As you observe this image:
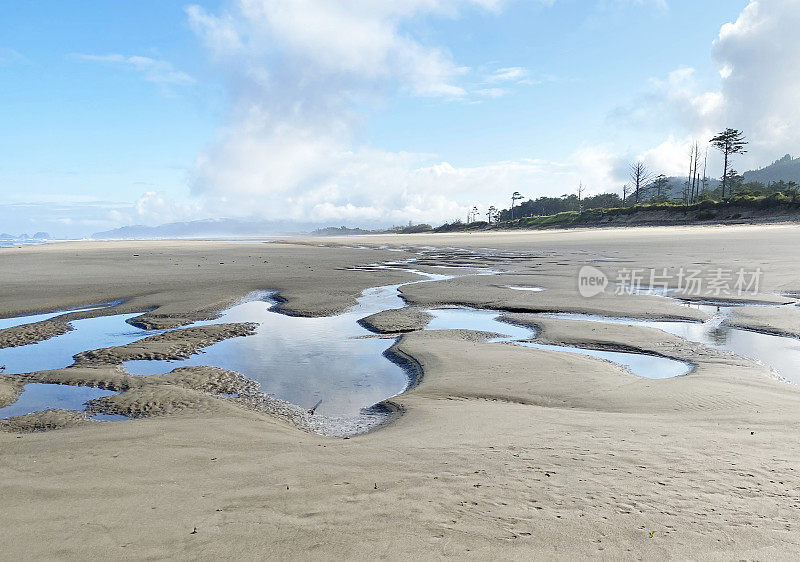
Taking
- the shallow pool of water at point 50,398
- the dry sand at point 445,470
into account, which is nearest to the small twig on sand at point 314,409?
the dry sand at point 445,470

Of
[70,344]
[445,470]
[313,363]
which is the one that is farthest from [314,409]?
[70,344]

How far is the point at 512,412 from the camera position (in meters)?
4.96

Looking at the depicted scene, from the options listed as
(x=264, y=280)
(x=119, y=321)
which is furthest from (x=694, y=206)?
(x=119, y=321)

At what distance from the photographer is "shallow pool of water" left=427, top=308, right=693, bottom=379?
662cm

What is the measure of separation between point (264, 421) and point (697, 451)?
12.8ft

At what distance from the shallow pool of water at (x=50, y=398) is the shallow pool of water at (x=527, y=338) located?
5.70m

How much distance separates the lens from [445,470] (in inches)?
139

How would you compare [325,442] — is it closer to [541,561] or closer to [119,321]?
[541,561]

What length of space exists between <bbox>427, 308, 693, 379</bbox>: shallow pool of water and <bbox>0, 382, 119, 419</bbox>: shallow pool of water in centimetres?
570

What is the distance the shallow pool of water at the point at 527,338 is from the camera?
21.7 feet

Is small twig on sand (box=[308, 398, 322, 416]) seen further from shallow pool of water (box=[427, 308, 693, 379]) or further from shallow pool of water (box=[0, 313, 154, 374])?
shallow pool of water (box=[0, 313, 154, 374])

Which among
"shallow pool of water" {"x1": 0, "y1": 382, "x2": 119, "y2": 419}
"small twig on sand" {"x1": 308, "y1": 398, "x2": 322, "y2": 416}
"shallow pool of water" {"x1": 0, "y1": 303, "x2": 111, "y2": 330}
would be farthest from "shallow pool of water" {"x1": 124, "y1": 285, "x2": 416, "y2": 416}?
"shallow pool of water" {"x1": 0, "y1": 303, "x2": 111, "y2": 330}

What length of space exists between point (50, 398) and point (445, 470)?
16.4 ft

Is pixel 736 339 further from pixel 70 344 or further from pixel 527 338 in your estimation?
pixel 70 344
